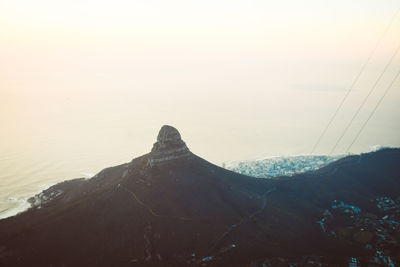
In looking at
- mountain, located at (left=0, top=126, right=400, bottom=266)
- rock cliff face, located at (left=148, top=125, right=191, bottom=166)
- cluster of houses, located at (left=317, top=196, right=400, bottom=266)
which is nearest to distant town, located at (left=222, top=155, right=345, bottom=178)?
mountain, located at (left=0, top=126, right=400, bottom=266)

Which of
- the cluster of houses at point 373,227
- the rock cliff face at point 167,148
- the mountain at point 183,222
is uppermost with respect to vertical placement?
the rock cliff face at point 167,148

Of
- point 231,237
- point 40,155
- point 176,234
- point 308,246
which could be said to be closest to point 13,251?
point 176,234

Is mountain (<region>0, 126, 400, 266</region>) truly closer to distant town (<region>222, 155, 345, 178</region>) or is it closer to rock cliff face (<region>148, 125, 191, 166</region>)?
rock cliff face (<region>148, 125, 191, 166</region>)

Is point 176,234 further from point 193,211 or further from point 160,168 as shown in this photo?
point 160,168

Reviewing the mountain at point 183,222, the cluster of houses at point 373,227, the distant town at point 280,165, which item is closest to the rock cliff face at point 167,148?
the mountain at point 183,222

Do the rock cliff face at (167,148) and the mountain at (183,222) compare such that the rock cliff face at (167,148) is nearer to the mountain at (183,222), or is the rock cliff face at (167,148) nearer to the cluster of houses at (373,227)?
the mountain at (183,222)

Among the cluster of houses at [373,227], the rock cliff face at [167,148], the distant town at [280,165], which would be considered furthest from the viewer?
the distant town at [280,165]
